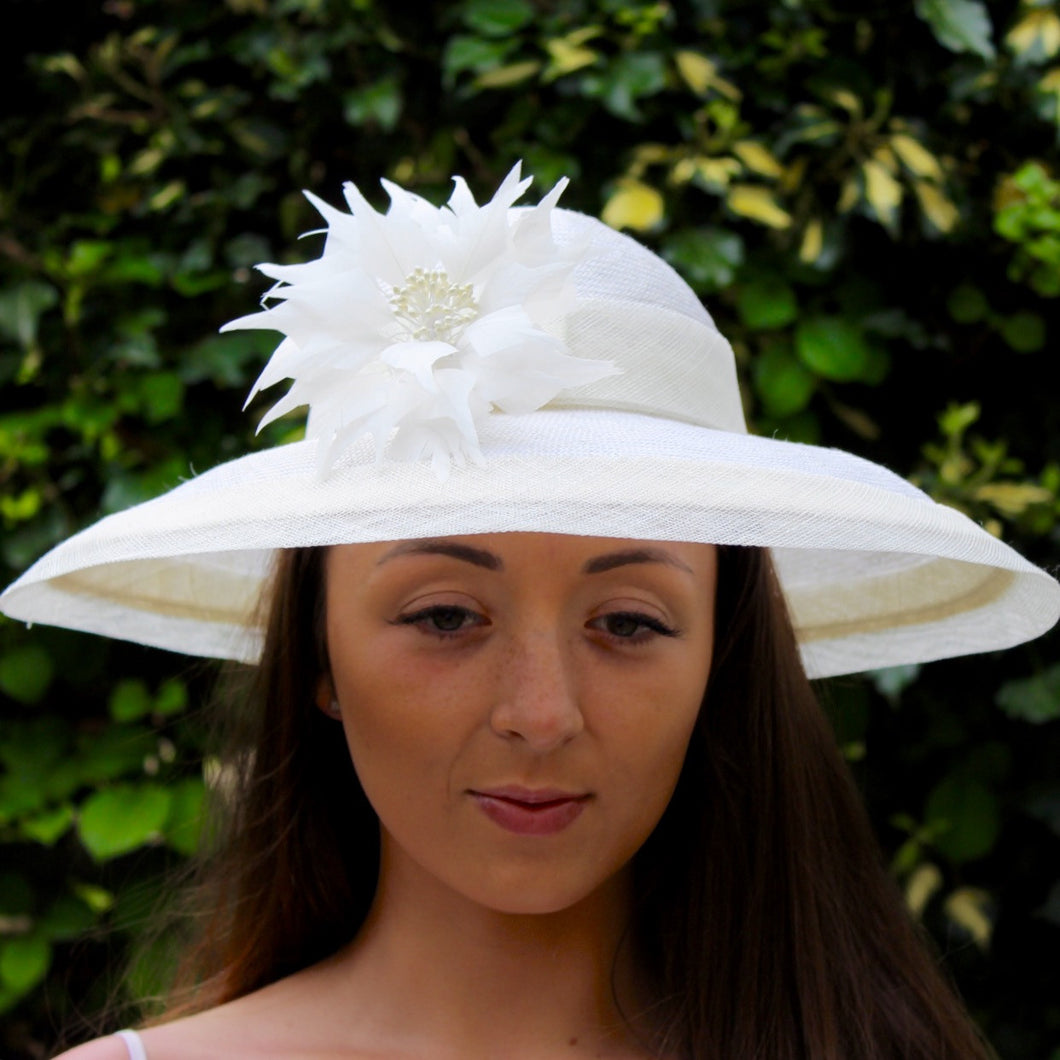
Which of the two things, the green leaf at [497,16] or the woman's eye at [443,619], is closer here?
the woman's eye at [443,619]

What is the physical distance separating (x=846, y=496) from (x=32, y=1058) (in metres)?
1.55

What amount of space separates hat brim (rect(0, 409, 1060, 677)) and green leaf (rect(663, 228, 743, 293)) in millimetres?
558

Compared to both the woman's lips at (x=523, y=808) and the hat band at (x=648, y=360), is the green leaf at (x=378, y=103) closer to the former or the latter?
the hat band at (x=648, y=360)

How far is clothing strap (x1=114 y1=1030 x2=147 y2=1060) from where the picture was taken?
1.20 metres

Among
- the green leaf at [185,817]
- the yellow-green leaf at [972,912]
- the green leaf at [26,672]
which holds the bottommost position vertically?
the yellow-green leaf at [972,912]

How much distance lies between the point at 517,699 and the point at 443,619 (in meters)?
0.10

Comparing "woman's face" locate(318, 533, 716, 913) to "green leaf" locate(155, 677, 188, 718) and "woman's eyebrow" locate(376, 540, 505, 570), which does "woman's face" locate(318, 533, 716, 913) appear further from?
"green leaf" locate(155, 677, 188, 718)

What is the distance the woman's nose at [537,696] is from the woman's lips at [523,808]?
0.04 m

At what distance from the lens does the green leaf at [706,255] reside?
5.99ft

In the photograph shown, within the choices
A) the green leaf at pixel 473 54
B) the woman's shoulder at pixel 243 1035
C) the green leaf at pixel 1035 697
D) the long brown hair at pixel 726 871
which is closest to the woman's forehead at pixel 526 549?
the long brown hair at pixel 726 871

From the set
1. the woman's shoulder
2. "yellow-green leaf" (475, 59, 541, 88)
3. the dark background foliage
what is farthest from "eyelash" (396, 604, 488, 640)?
"yellow-green leaf" (475, 59, 541, 88)

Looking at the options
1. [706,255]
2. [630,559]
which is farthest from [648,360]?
[706,255]

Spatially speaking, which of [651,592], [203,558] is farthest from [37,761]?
[651,592]

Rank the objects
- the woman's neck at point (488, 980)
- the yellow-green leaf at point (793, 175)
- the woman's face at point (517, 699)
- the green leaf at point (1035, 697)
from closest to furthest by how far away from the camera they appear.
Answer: the woman's face at point (517, 699) → the woman's neck at point (488, 980) → the green leaf at point (1035, 697) → the yellow-green leaf at point (793, 175)
